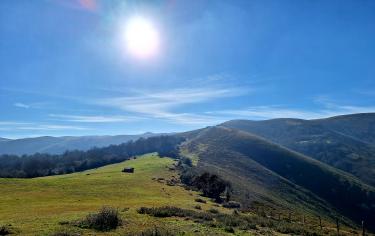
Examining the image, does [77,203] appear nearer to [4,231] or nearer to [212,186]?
[4,231]

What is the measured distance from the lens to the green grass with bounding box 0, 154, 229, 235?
27.8 meters

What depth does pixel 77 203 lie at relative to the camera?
157 feet

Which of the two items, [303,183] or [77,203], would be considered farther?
[303,183]

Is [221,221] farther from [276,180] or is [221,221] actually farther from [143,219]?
[276,180]

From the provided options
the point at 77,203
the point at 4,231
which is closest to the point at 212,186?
the point at 77,203

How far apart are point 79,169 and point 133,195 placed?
93.8m

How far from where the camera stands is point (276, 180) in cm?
15175

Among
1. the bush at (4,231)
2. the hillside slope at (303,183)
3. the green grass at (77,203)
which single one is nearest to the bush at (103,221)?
the green grass at (77,203)

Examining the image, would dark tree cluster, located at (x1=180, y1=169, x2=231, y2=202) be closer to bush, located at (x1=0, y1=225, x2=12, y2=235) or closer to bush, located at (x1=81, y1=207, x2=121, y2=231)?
bush, located at (x1=81, y1=207, x2=121, y2=231)

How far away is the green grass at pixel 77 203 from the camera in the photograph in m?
27.8

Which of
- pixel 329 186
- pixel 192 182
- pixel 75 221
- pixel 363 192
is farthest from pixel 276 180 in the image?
pixel 75 221

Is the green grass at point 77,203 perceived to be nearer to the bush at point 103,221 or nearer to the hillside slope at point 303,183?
the bush at point 103,221

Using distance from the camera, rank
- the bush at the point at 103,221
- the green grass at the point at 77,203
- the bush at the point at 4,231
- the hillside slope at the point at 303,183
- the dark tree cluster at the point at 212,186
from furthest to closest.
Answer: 1. the hillside slope at the point at 303,183
2. the dark tree cluster at the point at 212,186
3. the green grass at the point at 77,203
4. the bush at the point at 103,221
5. the bush at the point at 4,231

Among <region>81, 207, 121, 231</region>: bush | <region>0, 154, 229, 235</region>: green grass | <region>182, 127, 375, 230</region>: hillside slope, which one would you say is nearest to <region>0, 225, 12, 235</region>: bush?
<region>0, 154, 229, 235</region>: green grass
